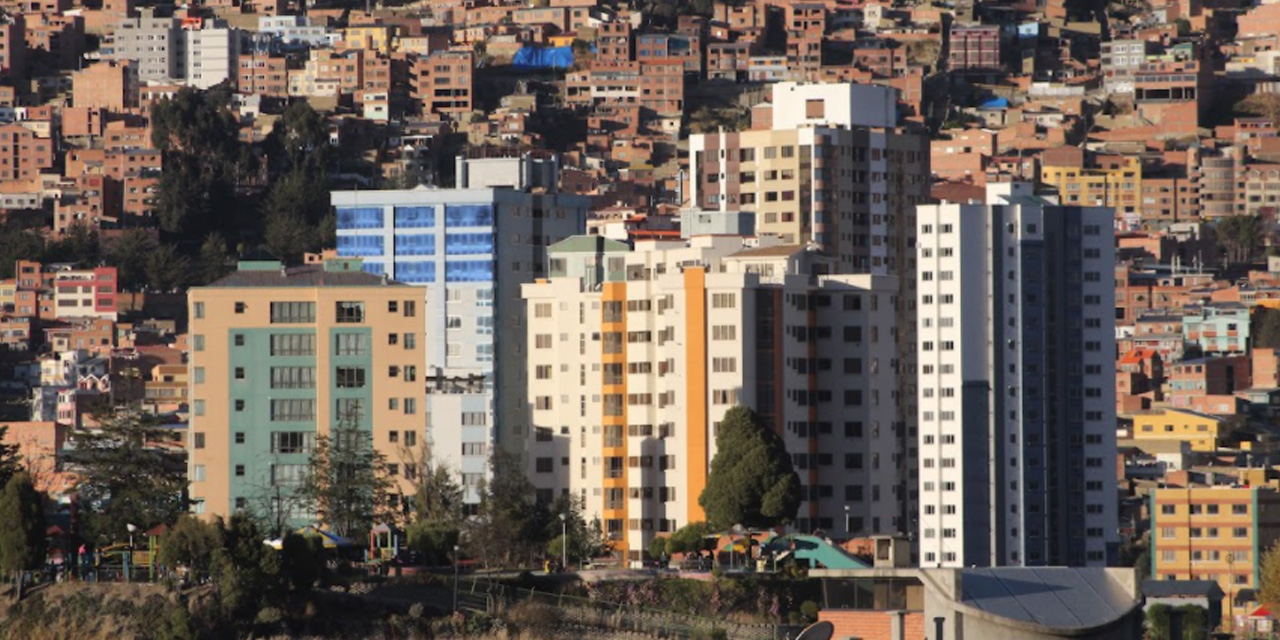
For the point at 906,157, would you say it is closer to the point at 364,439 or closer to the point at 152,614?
the point at 364,439

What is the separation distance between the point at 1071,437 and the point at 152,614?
4748 centimetres

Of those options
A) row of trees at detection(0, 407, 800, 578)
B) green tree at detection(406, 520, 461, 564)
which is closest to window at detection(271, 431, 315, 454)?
row of trees at detection(0, 407, 800, 578)

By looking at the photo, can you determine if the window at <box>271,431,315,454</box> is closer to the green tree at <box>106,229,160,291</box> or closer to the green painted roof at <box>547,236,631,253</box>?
the green painted roof at <box>547,236,631,253</box>

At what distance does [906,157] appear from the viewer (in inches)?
3905

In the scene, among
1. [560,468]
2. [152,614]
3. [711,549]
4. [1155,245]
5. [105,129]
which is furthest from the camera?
[105,129]

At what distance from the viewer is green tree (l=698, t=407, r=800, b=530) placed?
66.8 m

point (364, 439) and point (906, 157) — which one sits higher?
point (906, 157)

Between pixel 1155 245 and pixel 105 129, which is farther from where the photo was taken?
pixel 105 129

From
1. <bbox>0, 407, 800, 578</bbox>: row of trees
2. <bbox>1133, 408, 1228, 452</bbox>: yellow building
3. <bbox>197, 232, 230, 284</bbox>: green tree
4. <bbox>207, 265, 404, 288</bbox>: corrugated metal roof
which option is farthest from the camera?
<bbox>197, 232, 230, 284</bbox>: green tree

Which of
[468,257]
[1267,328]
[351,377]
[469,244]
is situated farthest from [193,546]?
[1267,328]

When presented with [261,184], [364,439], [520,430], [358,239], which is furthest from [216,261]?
[364,439]

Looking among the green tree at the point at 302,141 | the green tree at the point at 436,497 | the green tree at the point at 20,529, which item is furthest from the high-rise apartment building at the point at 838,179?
the green tree at the point at 302,141

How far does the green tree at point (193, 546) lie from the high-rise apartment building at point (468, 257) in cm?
3411

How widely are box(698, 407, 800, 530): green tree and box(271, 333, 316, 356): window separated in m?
10.8
